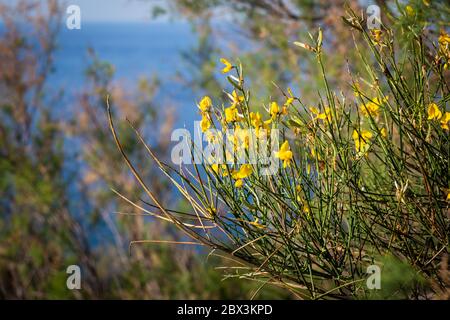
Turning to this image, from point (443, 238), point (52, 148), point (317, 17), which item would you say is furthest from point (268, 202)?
point (52, 148)

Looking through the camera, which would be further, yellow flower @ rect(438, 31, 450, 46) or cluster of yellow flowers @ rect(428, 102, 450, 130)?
yellow flower @ rect(438, 31, 450, 46)

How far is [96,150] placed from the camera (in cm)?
668

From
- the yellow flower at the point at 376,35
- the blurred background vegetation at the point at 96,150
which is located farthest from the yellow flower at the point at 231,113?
the blurred background vegetation at the point at 96,150

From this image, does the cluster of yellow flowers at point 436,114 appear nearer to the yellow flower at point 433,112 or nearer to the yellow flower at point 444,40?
the yellow flower at point 433,112

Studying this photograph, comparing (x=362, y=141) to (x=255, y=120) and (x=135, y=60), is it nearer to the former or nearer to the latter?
(x=255, y=120)

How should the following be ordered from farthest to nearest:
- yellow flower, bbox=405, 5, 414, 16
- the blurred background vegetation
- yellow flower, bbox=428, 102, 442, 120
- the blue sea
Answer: the blue sea, the blurred background vegetation, yellow flower, bbox=405, 5, 414, 16, yellow flower, bbox=428, 102, 442, 120

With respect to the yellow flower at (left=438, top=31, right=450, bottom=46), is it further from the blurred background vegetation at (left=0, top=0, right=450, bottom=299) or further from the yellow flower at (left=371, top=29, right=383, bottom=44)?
the blurred background vegetation at (left=0, top=0, right=450, bottom=299)

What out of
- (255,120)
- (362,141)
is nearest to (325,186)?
(362,141)

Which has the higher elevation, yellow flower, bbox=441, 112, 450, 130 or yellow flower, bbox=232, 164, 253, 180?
yellow flower, bbox=441, 112, 450, 130

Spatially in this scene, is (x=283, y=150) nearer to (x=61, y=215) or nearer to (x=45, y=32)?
(x=61, y=215)

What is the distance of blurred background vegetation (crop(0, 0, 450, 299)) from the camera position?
577 centimetres

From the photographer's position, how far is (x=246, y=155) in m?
1.57

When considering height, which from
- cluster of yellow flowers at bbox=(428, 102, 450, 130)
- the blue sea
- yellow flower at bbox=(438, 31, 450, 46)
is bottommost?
cluster of yellow flowers at bbox=(428, 102, 450, 130)

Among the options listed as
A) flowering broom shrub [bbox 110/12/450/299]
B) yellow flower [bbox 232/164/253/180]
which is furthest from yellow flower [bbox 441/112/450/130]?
yellow flower [bbox 232/164/253/180]
